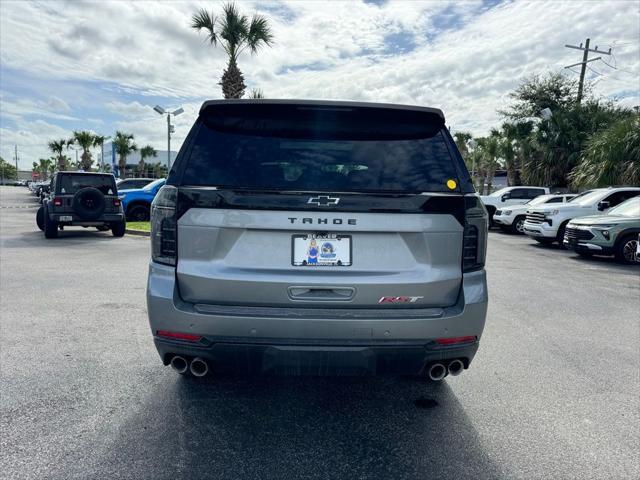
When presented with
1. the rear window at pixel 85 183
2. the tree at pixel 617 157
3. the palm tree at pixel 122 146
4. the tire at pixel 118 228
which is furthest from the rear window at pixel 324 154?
the palm tree at pixel 122 146

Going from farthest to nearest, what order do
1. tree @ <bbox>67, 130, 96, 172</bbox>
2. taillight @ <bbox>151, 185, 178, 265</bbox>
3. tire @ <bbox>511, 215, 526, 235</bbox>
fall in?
1. tree @ <bbox>67, 130, 96, 172</bbox>
2. tire @ <bbox>511, 215, 526, 235</bbox>
3. taillight @ <bbox>151, 185, 178, 265</bbox>

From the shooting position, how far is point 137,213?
59.5 feet

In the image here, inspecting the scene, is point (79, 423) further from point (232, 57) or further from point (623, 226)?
point (232, 57)

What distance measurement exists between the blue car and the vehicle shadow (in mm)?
15259

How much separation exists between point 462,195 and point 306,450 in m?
1.67

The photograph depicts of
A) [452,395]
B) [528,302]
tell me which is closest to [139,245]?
[528,302]

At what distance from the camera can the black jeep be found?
41.9 ft

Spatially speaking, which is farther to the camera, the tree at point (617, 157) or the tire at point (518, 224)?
the tree at point (617, 157)

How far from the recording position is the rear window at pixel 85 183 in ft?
43.4

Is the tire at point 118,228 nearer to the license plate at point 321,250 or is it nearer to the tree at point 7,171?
the license plate at point 321,250

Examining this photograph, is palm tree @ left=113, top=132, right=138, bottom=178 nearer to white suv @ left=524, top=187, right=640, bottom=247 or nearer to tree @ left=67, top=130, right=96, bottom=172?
tree @ left=67, top=130, right=96, bottom=172

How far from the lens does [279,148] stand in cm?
282

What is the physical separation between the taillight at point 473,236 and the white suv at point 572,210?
1212 cm

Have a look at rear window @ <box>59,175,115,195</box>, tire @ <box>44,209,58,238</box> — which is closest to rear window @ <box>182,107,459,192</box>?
tire @ <box>44,209,58,238</box>
